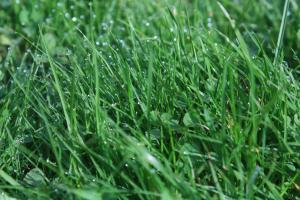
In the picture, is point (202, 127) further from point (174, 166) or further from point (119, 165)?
point (119, 165)

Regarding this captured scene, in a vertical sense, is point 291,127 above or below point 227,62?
below

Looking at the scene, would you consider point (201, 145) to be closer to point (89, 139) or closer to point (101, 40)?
point (89, 139)

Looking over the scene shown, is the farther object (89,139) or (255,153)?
(89,139)

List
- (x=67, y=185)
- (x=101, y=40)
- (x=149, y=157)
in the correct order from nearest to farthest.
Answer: (x=149, y=157) → (x=67, y=185) → (x=101, y=40)

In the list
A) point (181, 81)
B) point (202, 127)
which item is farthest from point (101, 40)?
point (202, 127)

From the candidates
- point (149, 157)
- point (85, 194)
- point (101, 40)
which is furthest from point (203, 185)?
point (101, 40)

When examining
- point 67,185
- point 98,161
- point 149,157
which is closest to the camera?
point 149,157
